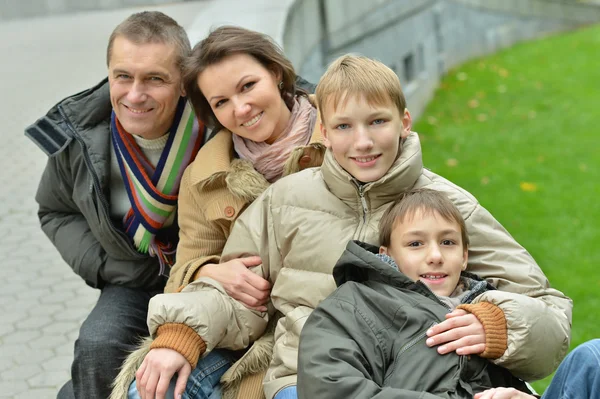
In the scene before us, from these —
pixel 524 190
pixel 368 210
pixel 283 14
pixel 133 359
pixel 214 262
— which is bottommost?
pixel 524 190

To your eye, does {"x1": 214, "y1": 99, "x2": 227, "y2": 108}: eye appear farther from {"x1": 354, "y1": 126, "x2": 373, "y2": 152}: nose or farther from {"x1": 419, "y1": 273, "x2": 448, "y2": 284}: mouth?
{"x1": 419, "y1": 273, "x2": 448, "y2": 284}: mouth

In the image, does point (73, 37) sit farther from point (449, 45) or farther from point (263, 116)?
point (263, 116)

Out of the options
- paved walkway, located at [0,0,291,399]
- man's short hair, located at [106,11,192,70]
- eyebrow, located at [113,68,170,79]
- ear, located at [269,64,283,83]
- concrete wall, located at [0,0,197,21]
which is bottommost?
paved walkway, located at [0,0,291,399]

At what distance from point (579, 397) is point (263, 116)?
5.52ft

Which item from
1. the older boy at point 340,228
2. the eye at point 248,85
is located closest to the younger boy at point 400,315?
the older boy at point 340,228

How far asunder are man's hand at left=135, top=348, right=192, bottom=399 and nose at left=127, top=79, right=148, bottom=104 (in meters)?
1.13

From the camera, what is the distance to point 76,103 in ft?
13.0

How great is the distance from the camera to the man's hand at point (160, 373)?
3.07 metres

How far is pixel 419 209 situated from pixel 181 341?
92cm

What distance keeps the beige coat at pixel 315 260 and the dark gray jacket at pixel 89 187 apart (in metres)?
0.72

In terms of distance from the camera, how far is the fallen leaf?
348 inches

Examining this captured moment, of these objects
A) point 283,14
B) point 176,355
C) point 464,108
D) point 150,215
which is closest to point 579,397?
point 176,355

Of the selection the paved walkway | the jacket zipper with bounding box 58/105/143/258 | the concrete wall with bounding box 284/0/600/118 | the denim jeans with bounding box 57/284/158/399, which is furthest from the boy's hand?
the concrete wall with bounding box 284/0/600/118

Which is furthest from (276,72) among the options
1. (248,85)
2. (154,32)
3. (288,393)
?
(288,393)
